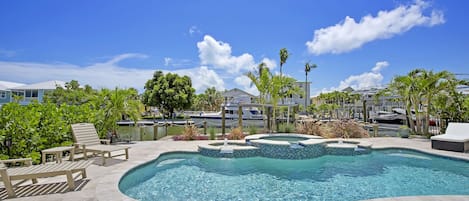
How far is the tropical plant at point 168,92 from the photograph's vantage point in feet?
112

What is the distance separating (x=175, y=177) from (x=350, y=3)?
11.7 m

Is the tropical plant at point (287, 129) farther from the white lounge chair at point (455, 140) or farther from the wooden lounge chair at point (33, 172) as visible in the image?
the wooden lounge chair at point (33, 172)

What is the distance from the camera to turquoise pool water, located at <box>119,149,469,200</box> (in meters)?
5.35

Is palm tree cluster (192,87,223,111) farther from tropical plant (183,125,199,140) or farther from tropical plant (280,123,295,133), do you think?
tropical plant (183,125,199,140)

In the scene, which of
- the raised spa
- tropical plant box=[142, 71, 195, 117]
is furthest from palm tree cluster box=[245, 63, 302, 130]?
tropical plant box=[142, 71, 195, 117]

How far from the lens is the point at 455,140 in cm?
883

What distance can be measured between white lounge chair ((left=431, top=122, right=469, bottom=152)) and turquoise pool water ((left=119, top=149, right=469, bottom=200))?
0.84m

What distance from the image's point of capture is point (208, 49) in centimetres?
1944

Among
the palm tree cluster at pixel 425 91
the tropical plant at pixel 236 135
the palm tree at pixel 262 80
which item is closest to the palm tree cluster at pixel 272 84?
the palm tree at pixel 262 80

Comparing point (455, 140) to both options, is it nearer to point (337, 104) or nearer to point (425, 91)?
point (425, 91)

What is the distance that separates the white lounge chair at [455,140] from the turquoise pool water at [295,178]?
0.84 meters

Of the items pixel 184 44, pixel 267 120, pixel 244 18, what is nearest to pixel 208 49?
pixel 184 44

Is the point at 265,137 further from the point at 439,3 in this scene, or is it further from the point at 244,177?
the point at 439,3

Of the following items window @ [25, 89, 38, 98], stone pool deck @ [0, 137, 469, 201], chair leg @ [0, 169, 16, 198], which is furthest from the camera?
window @ [25, 89, 38, 98]
